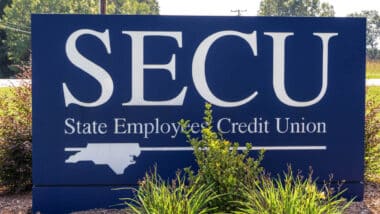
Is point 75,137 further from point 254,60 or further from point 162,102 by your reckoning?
point 254,60

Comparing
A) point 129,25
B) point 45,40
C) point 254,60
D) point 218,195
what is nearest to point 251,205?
point 218,195

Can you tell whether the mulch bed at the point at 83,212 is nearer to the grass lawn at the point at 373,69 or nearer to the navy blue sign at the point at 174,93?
the navy blue sign at the point at 174,93

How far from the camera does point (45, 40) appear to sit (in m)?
5.05

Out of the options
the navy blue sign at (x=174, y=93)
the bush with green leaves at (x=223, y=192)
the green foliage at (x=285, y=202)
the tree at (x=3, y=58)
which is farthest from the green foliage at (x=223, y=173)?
the tree at (x=3, y=58)

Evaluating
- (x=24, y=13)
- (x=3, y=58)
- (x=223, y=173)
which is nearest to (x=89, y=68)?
(x=223, y=173)

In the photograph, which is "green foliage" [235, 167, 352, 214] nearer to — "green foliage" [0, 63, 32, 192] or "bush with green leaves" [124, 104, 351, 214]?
"bush with green leaves" [124, 104, 351, 214]


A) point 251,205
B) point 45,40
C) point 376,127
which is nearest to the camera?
point 251,205

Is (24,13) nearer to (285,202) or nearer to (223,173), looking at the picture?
(223,173)

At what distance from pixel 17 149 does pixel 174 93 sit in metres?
1.67

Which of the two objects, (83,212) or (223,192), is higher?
(223,192)

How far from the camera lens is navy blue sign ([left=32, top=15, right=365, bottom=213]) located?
5.09 meters

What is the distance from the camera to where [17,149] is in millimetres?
5559

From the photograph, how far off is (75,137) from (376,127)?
306 centimetres

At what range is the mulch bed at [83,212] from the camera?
5089 millimetres
